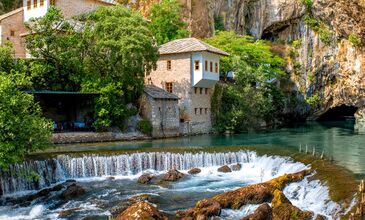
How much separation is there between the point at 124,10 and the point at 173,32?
14.2 metres

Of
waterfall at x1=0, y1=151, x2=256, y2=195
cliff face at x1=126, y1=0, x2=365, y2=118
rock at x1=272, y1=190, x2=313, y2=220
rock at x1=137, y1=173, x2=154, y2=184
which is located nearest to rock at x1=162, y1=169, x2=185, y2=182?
rock at x1=137, y1=173, x2=154, y2=184

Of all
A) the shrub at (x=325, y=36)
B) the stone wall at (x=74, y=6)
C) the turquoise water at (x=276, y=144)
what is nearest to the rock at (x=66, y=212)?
the turquoise water at (x=276, y=144)

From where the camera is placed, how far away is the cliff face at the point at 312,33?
4912 centimetres

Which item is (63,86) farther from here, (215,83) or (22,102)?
(22,102)

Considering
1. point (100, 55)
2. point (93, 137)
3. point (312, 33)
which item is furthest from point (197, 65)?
point (312, 33)

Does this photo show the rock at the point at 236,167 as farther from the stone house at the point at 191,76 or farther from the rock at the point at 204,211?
the stone house at the point at 191,76

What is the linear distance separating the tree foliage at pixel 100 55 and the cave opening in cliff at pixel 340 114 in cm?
4073

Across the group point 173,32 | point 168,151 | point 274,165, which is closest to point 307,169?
point 274,165

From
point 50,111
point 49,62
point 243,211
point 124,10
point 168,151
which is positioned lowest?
→ point 243,211

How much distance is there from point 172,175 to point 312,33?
40426 mm

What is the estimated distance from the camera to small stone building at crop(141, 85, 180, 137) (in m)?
37.6

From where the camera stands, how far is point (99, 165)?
25219 millimetres

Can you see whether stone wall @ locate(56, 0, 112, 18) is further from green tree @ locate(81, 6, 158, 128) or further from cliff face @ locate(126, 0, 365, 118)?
cliff face @ locate(126, 0, 365, 118)

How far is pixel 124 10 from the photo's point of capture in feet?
120
